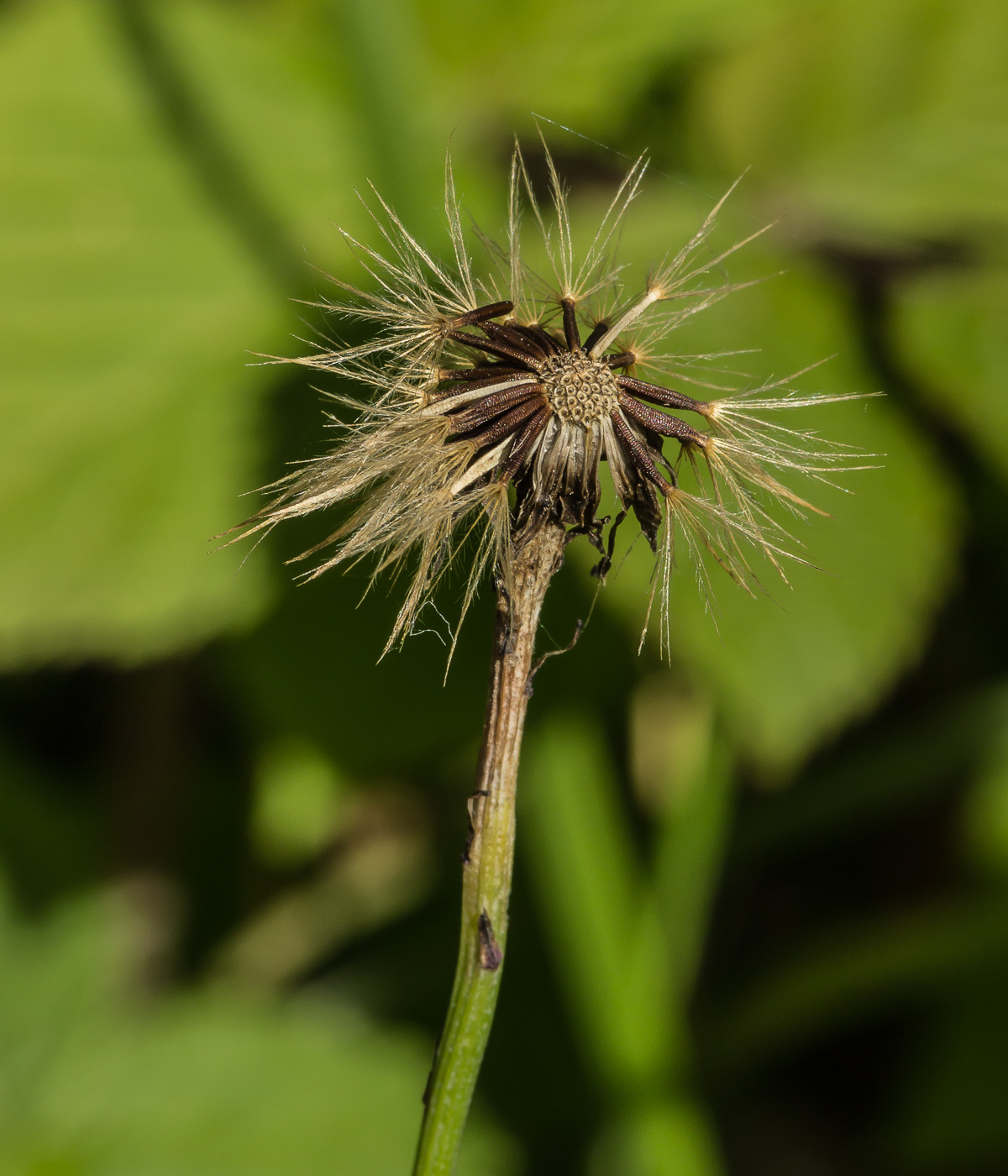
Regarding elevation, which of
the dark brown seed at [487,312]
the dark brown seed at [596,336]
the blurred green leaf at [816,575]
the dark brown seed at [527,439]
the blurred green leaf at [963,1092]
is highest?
the dark brown seed at [487,312]

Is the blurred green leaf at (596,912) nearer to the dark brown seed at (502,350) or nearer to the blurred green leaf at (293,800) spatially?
the blurred green leaf at (293,800)

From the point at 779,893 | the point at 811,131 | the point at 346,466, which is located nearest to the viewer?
the point at 346,466

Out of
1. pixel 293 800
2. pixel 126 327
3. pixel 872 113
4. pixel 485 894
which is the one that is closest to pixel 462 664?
pixel 293 800

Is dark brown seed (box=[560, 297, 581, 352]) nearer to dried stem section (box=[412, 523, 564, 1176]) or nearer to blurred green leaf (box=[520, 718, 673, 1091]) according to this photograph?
dried stem section (box=[412, 523, 564, 1176])

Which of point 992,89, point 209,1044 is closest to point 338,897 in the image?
point 209,1044

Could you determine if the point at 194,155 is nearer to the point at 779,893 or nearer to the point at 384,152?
the point at 384,152

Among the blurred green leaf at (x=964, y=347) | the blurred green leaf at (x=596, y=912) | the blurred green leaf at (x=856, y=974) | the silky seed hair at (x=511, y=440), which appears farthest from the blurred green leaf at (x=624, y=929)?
the silky seed hair at (x=511, y=440)
